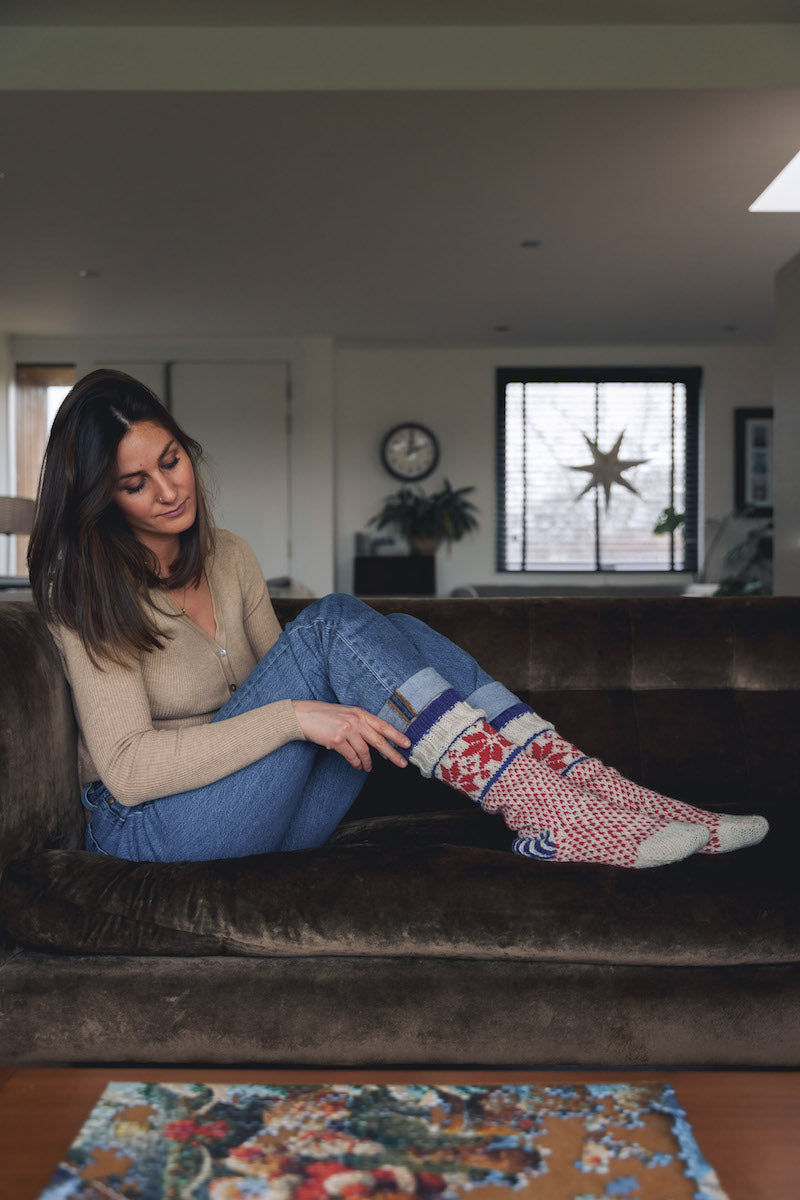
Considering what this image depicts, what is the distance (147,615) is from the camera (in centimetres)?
156

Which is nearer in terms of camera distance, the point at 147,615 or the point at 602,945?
the point at 602,945

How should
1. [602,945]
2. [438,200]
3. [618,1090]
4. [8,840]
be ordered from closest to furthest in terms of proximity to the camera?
1. [618,1090]
2. [602,945]
3. [8,840]
4. [438,200]

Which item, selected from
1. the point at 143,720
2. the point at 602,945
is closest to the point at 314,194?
the point at 143,720

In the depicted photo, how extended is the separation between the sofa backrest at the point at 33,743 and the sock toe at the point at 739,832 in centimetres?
101

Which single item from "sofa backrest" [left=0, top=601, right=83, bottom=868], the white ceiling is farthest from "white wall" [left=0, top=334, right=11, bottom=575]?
"sofa backrest" [left=0, top=601, right=83, bottom=868]

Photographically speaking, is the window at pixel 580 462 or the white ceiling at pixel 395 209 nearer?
the white ceiling at pixel 395 209

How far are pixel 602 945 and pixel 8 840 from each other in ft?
2.75

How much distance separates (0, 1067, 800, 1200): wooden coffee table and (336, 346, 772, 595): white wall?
289 inches

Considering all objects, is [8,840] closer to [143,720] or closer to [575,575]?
[143,720]

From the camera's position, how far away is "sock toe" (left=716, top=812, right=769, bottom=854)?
1.46m

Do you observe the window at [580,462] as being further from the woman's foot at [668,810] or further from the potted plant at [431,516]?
the woman's foot at [668,810]

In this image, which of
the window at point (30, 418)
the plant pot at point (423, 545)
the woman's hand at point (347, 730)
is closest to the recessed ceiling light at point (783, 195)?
the plant pot at point (423, 545)

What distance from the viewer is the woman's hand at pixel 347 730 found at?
4.61ft

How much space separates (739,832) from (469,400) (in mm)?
6963
